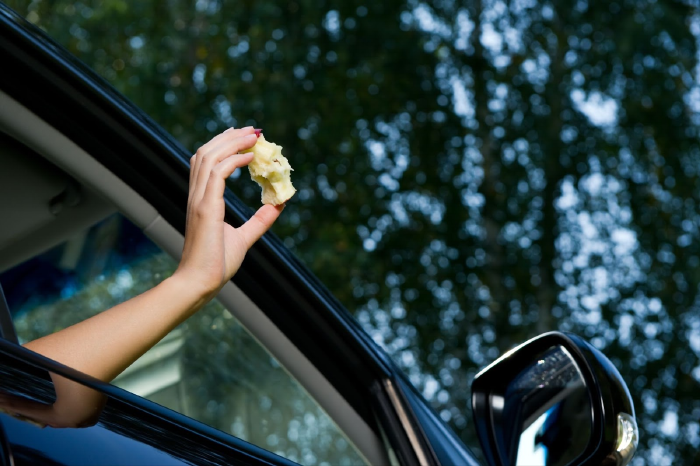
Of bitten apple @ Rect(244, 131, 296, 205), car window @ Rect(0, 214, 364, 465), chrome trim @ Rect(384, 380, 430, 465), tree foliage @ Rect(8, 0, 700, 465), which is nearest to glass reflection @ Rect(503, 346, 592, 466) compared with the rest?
chrome trim @ Rect(384, 380, 430, 465)

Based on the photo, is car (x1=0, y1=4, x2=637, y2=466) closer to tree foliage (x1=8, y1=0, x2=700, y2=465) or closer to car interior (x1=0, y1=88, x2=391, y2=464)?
car interior (x1=0, y1=88, x2=391, y2=464)

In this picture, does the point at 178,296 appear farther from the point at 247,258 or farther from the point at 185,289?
the point at 247,258

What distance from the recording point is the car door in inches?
42.6

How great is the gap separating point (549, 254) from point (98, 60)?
15.9ft

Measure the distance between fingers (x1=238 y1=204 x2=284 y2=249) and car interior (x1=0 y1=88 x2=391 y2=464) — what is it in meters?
0.18

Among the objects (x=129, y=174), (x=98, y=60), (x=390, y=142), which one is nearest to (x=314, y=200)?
(x=390, y=142)

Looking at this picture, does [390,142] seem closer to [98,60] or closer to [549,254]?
[549,254]

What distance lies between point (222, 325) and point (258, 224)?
14.6 inches

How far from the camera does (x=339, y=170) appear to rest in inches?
342

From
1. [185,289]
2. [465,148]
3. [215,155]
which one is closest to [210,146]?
[215,155]

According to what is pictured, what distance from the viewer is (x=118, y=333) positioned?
2.94 ft

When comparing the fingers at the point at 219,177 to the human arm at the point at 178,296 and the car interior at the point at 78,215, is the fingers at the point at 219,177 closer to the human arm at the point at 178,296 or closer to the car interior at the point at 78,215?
the human arm at the point at 178,296

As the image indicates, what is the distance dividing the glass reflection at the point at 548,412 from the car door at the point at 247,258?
3.7 inches

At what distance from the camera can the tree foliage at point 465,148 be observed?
27.6 feet
